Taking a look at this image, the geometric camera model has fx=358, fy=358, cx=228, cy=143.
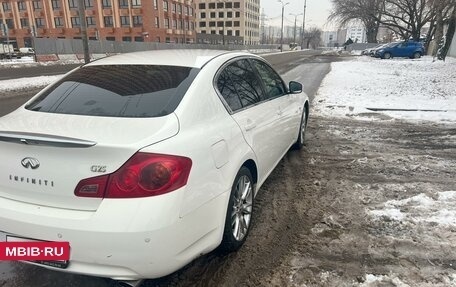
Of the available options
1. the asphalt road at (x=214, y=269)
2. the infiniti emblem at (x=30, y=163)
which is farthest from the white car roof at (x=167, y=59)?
the asphalt road at (x=214, y=269)

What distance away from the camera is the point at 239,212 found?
3066 mm

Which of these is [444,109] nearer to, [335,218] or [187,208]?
[335,218]

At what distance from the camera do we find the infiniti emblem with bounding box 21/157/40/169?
219 centimetres

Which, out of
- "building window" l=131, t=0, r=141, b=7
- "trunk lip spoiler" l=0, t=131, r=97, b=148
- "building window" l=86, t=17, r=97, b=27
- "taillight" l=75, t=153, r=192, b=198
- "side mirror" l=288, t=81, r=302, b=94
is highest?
"building window" l=131, t=0, r=141, b=7

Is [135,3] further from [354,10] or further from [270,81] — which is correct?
[270,81]

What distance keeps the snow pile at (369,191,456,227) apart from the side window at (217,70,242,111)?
1856 millimetres

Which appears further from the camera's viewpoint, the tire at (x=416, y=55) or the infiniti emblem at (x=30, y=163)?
the tire at (x=416, y=55)

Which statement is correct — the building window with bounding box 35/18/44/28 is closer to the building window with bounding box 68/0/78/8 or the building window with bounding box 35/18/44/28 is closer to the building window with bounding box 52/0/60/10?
the building window with bounding box 52/0/60/10

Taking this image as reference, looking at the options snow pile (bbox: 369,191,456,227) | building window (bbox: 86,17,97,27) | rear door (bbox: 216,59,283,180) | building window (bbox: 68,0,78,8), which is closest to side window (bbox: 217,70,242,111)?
rear door (bbox: 216,59,283,180)

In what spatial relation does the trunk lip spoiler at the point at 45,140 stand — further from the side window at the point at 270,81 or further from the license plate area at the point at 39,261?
the side window at the point at 270,81

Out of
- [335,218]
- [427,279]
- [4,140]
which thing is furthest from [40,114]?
[427,279]

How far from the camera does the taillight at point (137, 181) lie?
6.90 feet

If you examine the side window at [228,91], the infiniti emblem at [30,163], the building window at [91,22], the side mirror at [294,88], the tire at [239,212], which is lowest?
the tire at [239,212]

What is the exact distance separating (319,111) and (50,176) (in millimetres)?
7716
